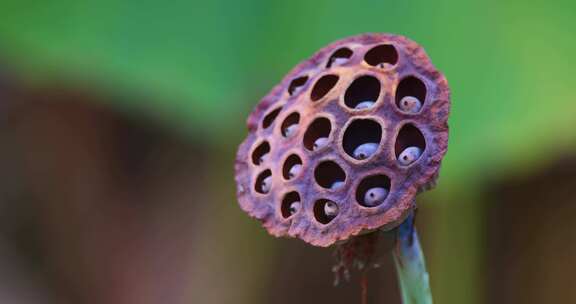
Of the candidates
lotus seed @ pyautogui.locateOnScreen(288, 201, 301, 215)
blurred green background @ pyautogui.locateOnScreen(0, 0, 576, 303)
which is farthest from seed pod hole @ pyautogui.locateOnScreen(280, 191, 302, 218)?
blurred green background @ pyautogui.locateOnScreen(0, 0, 576, 303)

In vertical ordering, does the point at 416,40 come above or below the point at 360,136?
above

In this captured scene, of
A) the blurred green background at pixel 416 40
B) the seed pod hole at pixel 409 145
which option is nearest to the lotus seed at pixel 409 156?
the seed pod hole at pixel 409 145

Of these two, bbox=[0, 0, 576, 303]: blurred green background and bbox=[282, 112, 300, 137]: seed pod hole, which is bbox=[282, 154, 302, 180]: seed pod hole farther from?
bbox=[0, 0, 576, 303]: blurred green background

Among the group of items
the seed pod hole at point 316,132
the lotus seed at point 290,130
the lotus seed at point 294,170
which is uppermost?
the lotus seed at point 290,130

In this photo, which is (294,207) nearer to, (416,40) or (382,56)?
(382,56)

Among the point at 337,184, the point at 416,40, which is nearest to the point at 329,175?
the point at 337,184

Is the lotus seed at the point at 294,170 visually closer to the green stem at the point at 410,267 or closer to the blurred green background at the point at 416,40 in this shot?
the green stem at the point at 410,267
